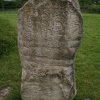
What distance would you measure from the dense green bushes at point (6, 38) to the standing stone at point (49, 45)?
13.9 ft

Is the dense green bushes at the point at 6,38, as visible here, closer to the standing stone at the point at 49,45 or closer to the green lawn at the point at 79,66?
the green lawn at the point at 79,66

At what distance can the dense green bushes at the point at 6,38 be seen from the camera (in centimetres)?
1067

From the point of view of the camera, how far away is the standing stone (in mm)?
5684

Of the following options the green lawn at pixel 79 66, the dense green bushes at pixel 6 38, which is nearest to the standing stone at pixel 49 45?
the green lawn at pixel 79 66

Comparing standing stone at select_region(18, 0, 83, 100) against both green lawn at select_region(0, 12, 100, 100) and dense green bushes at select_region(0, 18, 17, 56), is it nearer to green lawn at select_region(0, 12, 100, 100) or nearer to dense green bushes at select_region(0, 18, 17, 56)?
green lawn at select_region(0, 12, 100, 100)

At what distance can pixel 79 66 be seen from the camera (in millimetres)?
9242

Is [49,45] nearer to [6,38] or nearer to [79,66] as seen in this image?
[79,66]

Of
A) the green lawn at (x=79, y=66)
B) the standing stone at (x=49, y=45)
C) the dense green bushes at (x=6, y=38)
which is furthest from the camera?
the dense green bushes at (x=6, y=38)

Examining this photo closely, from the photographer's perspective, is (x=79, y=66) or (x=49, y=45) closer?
(x=49, y=45)

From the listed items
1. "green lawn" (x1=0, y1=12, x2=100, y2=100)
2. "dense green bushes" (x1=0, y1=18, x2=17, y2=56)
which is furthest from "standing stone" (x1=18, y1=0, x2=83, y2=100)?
"dense green bushes" (x1=0, y1=18, x2=17, y2=56)

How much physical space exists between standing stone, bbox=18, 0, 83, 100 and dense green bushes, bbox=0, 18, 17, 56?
166 inches

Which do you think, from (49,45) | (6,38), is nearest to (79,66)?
(49,45)

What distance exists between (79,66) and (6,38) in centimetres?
363

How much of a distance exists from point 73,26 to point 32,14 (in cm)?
79
